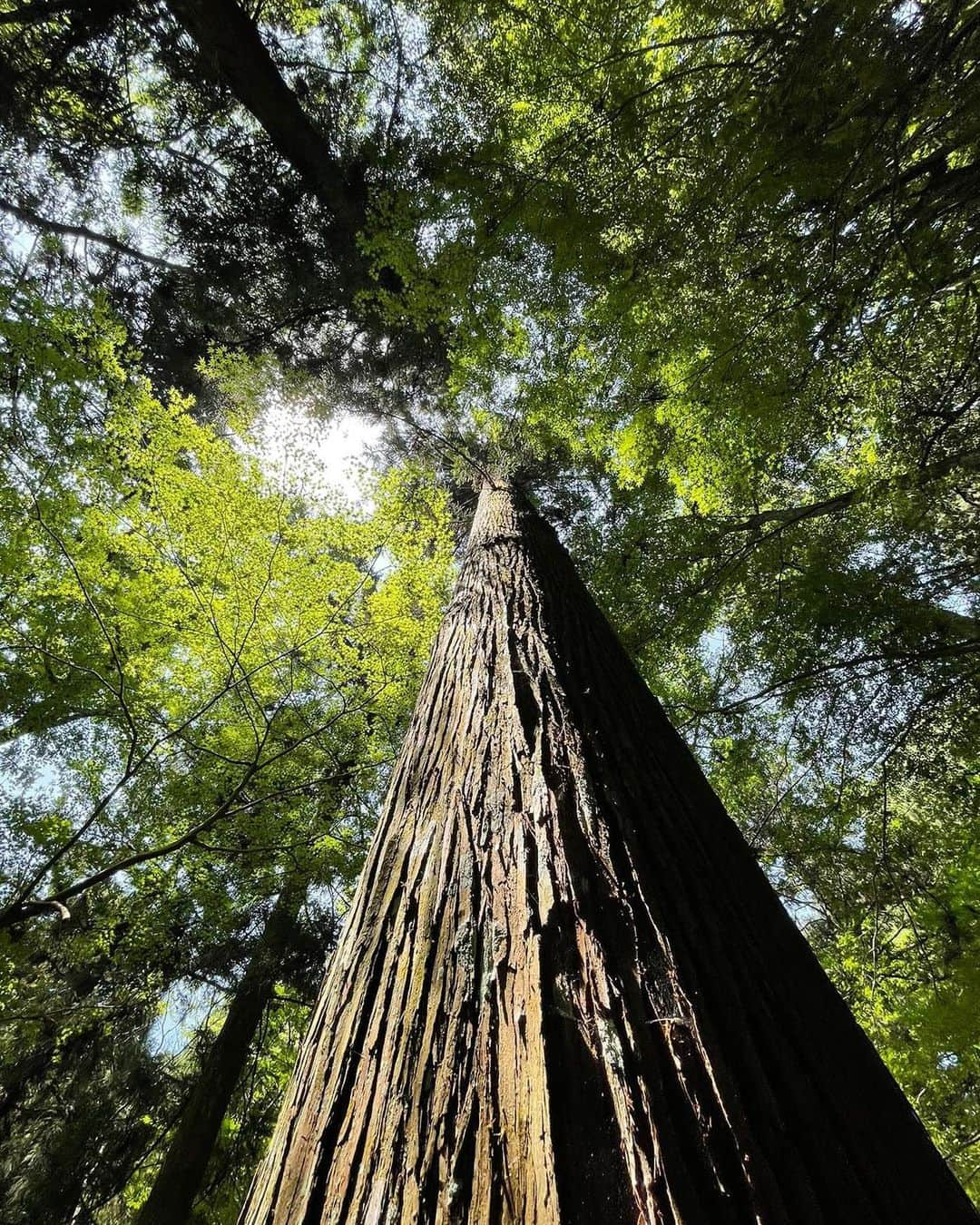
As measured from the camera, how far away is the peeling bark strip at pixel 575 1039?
0.65m

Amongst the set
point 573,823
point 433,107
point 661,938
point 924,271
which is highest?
point 433,107

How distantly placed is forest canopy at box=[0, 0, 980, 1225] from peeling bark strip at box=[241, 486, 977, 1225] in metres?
2.29

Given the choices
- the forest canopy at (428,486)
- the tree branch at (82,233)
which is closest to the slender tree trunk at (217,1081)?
the forest canopy at (428,486)

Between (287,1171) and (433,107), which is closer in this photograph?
(287,1171)

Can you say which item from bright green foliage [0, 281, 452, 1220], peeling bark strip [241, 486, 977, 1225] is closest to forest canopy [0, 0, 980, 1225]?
bright green foliage [0, 281, 452, 1220]

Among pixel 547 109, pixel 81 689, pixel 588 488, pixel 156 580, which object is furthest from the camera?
pixel 588 488

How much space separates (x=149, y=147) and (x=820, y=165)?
832 centimetres

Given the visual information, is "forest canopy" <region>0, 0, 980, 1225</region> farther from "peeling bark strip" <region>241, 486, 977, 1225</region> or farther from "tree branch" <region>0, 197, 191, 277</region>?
"peeling bark strip" <region>241, 486, 977, 1225</region>

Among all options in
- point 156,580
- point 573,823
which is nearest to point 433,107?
point 156,580

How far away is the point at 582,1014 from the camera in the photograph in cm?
78

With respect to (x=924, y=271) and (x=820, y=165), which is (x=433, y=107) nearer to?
(x=820, y=165)

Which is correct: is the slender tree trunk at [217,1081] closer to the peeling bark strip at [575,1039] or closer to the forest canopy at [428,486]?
the forest canopy at [428,486]

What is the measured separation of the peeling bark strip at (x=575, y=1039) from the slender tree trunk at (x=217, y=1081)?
228 inches

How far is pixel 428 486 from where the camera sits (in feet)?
20.3
